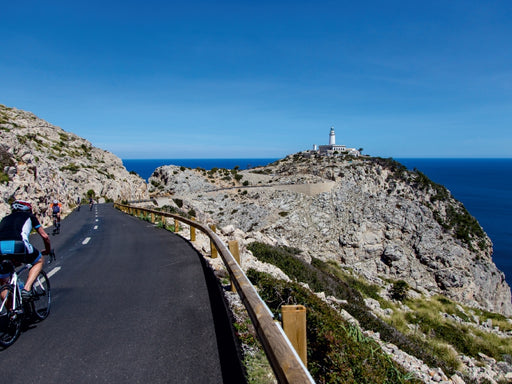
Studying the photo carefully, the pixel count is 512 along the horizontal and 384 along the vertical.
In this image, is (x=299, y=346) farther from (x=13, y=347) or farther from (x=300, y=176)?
(x=300, y=176)

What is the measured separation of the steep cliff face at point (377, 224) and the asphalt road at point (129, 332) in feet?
114

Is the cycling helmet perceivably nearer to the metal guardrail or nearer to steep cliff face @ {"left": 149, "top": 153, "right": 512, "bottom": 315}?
the metal guardrail

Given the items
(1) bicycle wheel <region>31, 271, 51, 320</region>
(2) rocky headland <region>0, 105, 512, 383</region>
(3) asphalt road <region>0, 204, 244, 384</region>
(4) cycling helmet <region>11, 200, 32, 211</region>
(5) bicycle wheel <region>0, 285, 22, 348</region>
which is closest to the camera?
(3) asphalt road <region>0, 204, 244, 384</region>

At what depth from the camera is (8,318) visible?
4609mm

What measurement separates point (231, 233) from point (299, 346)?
1561 cm

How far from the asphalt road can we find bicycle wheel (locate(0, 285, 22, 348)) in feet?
0.45

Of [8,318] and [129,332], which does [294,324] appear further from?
[8,318]

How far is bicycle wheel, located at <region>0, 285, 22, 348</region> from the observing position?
4547mm

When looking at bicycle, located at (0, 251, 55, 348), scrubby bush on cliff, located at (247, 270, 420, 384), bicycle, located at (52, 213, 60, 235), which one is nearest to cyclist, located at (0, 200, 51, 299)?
bicycle, located at (0, 251, 55, 348)

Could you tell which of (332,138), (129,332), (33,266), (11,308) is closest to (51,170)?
(33,266)

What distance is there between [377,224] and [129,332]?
52.0m

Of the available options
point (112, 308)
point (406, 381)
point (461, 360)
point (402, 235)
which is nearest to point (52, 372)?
point (112, 308)

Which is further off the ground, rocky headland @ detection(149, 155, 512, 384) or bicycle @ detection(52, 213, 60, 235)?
bicycle @ detection(52, 213, 60, 235)

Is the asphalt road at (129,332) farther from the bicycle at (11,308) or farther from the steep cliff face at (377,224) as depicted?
the steep cliff face at (377,224)
